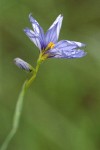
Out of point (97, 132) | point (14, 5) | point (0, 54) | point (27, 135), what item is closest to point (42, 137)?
point (27, 135)

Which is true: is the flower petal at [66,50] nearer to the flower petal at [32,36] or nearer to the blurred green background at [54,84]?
the flower petal at [32,36]

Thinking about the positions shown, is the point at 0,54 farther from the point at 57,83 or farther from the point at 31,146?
the point at 31,146

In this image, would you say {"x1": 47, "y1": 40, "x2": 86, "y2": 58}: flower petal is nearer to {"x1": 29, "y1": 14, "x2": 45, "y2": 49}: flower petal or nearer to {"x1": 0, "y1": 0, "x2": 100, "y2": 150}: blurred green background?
{"x1": 29, "y1": 14, "x2": 45, "y2": 49}: flower petal

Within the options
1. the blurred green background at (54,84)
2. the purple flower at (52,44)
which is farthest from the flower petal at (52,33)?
the blurred green background at (54,84)

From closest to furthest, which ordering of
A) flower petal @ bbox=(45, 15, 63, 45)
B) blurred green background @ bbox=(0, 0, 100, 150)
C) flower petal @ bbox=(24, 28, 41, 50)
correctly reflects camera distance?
1. flower petal @ bbox=(24, 28, 41, 50)
2. flower petal @ bbox=(45, 15, 63, 45)
3. blurred green background @ bbox=(0, 0, 100, 150)

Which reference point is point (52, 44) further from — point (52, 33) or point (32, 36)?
point (32, 36)

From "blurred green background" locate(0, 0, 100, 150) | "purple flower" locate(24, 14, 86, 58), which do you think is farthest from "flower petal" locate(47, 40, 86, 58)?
"blurred green background" locate(0, 0, 100, 150)
